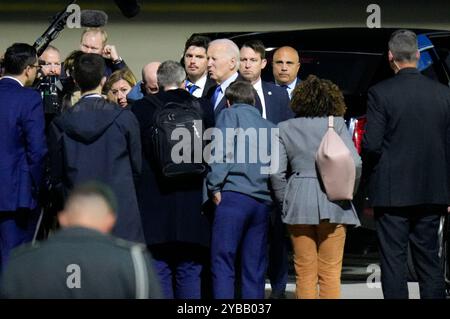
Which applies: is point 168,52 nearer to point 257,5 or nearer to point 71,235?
point 257,5

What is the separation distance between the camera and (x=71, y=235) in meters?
6.15

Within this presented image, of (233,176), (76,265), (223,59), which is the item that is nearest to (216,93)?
(223,59)

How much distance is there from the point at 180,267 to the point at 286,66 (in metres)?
2.29

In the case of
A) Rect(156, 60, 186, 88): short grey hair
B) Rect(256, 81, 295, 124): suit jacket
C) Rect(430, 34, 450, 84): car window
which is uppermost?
Rect(430, 34, 450, 84): car window

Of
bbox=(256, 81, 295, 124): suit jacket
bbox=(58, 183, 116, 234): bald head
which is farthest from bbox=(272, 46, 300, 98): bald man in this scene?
bbox=(58, 183, 116, 234): bald head

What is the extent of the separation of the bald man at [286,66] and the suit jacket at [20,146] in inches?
88.7

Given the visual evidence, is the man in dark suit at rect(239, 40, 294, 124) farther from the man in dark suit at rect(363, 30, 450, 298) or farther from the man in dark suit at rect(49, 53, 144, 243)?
the man in dark suit at rect(49, 53, 144, 243)

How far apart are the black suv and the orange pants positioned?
1393 mm

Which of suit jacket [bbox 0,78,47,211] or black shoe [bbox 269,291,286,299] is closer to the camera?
suit jacket [bbox 0,78,47,211]

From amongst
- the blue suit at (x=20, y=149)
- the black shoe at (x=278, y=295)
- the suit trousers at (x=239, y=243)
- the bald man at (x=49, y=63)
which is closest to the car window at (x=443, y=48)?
the black shoe at (x=278, y=295)

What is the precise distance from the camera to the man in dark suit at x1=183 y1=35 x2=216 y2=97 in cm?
1099

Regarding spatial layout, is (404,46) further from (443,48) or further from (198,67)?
(443,48)

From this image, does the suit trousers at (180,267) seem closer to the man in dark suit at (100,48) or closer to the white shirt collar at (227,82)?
the white shirt collar at (227,82)

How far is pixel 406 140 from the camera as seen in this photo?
31.9 ft
